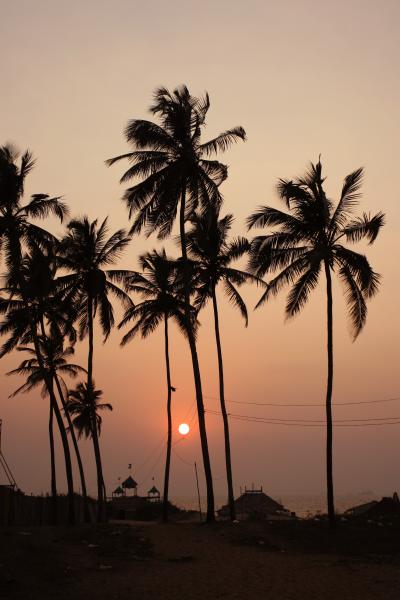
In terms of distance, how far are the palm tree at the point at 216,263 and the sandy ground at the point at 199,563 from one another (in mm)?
9031

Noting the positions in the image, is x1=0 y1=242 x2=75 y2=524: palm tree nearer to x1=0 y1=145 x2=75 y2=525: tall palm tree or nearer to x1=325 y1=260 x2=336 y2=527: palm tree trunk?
x1=0 y1=145 x2=75 y2=525: tall palm tree

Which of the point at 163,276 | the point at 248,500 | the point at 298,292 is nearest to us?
the point at 298,292

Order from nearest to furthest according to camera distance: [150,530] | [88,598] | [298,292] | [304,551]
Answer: [88,598] < [304,551] < [150,530] < [298,292]

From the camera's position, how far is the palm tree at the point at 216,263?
115 ft

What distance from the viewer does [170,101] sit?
30656 millimetres

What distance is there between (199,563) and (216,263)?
18.0 meters

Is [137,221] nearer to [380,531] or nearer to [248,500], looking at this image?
[380,531]

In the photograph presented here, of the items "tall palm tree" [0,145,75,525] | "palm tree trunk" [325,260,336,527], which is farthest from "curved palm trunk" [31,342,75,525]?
"palm tree trunk" [325,260,336,527]

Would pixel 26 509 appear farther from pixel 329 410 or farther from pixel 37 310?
pixel 329 410

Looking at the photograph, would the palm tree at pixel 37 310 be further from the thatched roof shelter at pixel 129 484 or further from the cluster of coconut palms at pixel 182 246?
the thatched roof shelter at pixel 129 484

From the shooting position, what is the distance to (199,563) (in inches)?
859

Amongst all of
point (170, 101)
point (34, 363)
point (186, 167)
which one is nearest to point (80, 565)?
point (186, 167)

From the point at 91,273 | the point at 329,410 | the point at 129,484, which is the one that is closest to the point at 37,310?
the point at 91,273

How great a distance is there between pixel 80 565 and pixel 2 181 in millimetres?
18391
